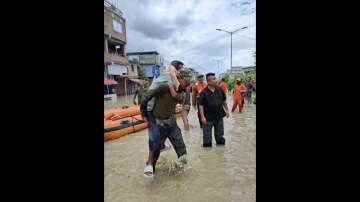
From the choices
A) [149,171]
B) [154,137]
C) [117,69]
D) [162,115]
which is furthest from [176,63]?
[117,69]

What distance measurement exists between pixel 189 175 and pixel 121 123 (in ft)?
13.5

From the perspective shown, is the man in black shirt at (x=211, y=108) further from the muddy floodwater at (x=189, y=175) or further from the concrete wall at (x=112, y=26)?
the concrete wall at (x=112, y=26)

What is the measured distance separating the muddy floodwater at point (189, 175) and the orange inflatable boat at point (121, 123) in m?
0.45

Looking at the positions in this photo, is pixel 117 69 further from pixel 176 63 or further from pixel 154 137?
pixel 154 137

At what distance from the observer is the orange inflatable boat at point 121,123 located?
7.10 metres

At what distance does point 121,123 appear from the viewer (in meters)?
7.80
